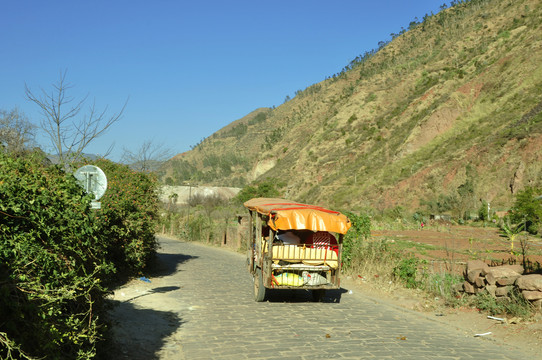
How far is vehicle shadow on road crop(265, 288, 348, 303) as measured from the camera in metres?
11.8

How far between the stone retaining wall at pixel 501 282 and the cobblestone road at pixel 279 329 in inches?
57.6

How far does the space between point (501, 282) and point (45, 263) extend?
347 inches

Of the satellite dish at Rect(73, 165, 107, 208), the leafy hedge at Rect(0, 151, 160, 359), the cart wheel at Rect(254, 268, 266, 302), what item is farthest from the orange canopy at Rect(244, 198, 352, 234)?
the leafy hedge at Rect(0, 151, 160, 359)

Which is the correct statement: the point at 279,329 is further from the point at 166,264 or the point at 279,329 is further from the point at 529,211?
the point at 529,211

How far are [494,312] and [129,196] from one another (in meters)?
9.53

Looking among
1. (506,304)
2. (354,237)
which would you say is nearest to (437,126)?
(354,237)

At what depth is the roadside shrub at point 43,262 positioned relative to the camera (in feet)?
12.7

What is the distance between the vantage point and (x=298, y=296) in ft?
40.6

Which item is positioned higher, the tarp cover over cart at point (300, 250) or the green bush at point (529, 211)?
the green bush at point (529, 211)

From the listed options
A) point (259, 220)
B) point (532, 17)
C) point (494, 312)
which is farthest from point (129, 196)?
point (532, 17)

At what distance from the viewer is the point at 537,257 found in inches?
687

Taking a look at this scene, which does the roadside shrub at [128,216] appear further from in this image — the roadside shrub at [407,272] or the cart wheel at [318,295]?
the roadside shrub at [407,272]

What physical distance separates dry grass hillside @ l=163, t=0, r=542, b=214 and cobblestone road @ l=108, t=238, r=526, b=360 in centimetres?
2712

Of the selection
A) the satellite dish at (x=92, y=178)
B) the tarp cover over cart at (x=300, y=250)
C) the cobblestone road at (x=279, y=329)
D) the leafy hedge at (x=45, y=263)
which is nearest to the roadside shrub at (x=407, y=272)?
the cobblestone road at (x=279, y=329)
